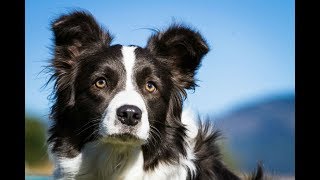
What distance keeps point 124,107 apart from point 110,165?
1.05m

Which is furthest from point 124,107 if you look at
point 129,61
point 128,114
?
point 129,61

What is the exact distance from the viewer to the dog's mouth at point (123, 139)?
24.6 ft

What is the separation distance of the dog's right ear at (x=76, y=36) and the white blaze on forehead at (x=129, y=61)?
598 millimetres

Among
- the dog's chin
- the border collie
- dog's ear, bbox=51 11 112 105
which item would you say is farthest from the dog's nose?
dog's ear, bbox=51 11 112 105

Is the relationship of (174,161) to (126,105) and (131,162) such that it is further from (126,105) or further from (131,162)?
(126,105)

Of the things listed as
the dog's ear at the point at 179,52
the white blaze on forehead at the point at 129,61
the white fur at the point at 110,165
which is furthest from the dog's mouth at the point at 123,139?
the dog's ear at the point at 179,52

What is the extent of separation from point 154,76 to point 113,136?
1065mm

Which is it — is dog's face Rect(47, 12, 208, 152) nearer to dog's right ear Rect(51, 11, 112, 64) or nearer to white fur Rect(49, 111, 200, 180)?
dog's right ear Rect(51, 11, 112, 64)

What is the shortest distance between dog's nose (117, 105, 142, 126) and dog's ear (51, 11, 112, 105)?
1.21m

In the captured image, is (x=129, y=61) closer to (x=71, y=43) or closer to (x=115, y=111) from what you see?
(x=115, y=111)

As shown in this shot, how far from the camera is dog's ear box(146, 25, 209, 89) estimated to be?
28.1ft

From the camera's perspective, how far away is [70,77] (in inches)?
337

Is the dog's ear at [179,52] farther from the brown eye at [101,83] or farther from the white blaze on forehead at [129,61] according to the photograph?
the brown eye at [101,83]
